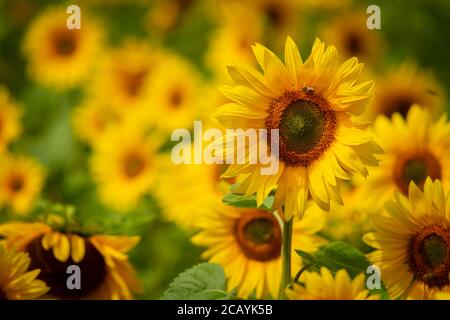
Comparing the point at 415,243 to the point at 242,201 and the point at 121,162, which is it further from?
the point at 121,162

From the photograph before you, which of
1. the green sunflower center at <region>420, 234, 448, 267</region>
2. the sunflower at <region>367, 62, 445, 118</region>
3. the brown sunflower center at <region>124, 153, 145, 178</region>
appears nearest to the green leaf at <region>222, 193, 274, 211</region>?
the green sunflower center at <region>420, 234, 448, 267</region>

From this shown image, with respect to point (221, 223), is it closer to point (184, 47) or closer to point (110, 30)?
point (184, 47)

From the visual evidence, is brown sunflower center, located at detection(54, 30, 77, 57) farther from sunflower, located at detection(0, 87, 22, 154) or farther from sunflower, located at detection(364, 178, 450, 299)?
sunflower, located at detection(364, 178, 450, 299)

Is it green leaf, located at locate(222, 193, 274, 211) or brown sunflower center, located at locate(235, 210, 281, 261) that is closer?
green leaf, located at locate(222, 193, 274, 211)

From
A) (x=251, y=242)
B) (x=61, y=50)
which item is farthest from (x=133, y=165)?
(x=251, y=242)

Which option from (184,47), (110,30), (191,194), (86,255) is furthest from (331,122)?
(110,30)

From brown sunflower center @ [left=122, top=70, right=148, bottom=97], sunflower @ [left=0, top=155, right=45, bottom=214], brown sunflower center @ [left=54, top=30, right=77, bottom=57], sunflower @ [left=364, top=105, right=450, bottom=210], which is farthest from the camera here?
brown sunflower center @ [left=54, top=30, right=77, bottom=57]
